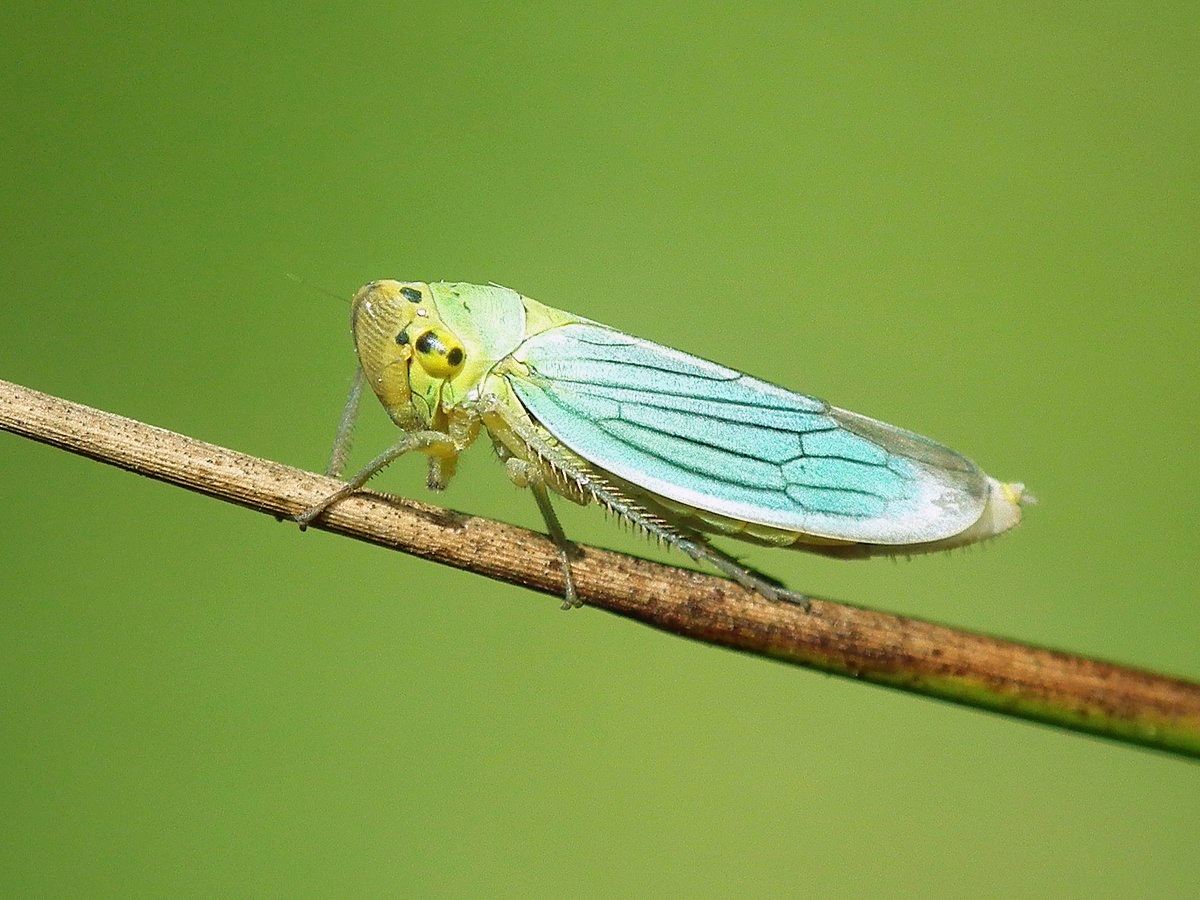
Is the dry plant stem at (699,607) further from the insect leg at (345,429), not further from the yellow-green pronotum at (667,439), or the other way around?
the insect leg at (345,429)

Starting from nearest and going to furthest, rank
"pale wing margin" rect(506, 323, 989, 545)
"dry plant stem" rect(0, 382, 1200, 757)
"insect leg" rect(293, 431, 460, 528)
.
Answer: "dry plant stem" rect(0, 382, 1200, 757), "insect leg" rect(293, 431, 460, 528), "pale wing margin" rect(506, 323, 989, 545)

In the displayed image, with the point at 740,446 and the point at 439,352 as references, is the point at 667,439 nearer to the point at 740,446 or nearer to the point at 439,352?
the point at 740,446

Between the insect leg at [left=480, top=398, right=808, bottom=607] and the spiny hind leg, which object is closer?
the spiny hind leg

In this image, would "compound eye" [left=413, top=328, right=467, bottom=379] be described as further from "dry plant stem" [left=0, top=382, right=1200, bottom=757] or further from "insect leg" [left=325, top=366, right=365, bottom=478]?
"dry plant stem" [left=0, top=382, right=1200, bottom=757]

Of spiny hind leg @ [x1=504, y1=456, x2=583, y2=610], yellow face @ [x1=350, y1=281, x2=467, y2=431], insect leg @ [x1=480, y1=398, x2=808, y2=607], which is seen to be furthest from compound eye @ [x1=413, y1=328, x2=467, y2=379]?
spiny hind leg @ [x1=504, y1=456, x2=583, y2=610]

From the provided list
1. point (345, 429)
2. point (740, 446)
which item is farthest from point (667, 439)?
point (345, 429)

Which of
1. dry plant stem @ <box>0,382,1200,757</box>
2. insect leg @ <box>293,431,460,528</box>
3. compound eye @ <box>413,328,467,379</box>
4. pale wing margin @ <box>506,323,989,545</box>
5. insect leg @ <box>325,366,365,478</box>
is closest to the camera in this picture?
dry plant stem @ <box>0,382,1200,757</box>

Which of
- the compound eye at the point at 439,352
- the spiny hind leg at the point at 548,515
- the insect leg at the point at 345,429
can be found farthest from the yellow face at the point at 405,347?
the spiny hind leg at the point at 548,515
